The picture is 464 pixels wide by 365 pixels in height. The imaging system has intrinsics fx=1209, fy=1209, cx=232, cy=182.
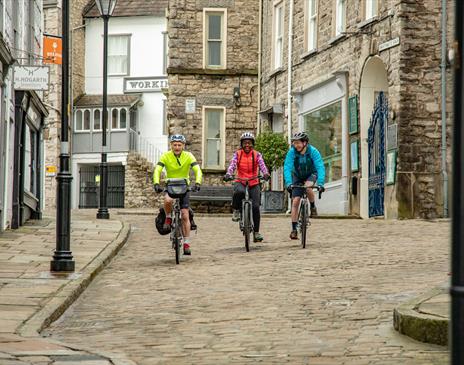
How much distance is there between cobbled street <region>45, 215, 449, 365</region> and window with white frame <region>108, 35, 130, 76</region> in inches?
1501

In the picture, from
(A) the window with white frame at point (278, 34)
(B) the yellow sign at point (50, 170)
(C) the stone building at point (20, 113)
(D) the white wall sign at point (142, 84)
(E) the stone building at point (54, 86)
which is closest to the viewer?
(C) the stone building at point (20, 113)

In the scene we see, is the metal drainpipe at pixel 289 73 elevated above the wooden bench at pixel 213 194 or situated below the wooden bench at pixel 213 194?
above

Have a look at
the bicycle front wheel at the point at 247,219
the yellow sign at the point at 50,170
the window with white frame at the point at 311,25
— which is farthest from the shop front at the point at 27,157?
the yellow sign at the point at 50,170

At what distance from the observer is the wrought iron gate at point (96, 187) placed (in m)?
53.9

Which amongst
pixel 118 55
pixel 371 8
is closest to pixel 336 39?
pixel 371 8

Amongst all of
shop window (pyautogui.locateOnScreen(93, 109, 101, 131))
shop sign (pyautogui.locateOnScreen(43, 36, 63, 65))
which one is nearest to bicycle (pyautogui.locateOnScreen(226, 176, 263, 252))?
shop sign (pyautogui.locateOnScreen(43, 36, 63, 65))

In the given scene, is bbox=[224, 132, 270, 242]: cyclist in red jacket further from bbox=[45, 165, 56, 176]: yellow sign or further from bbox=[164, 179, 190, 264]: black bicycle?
bbox=[45, 165, 56, 176]: yellow sign

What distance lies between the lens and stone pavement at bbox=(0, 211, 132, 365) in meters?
8.31

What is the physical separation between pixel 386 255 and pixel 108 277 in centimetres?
378

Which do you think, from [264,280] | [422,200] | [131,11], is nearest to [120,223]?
[422,200]

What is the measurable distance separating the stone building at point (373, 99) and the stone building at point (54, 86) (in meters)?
19.7

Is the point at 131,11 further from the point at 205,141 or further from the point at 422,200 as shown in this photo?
the point at 422,200

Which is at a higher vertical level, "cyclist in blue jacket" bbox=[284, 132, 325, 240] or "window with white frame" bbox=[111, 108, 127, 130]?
"window with white frame" bbox=[111, 108, 127, 130]

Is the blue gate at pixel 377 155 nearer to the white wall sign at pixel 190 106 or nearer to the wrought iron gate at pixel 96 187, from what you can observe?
the white wall sign at pixel 190 106
